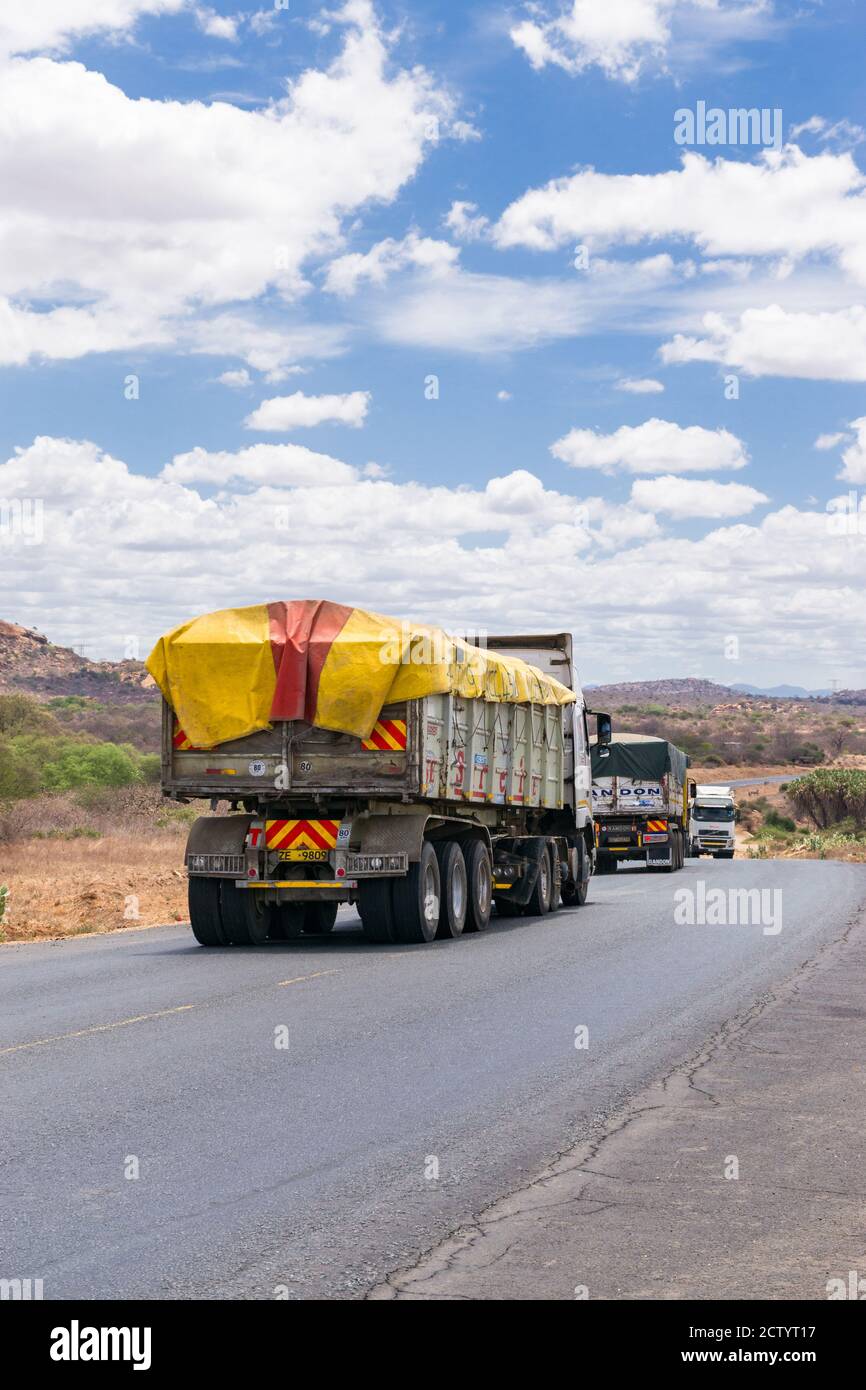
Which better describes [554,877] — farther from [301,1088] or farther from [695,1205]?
[695,1205]

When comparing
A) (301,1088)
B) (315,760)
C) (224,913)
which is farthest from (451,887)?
(301,1088)

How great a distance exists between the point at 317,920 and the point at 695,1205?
1418cm

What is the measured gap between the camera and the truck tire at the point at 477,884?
20.2 m

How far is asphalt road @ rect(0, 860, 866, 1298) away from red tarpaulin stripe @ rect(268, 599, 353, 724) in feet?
8.90

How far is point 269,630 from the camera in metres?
18.2

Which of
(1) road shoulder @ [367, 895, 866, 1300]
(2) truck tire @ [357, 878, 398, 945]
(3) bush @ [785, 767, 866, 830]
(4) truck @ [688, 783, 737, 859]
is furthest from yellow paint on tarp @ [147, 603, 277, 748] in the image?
(3) bush @ [785, 767, 866, 830]

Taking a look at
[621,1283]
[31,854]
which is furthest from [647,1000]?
[31,854]

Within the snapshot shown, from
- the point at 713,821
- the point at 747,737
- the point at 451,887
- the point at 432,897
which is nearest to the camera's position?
the point at 432,897

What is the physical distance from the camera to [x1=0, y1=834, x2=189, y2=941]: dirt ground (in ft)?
78.2

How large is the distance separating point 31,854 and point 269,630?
62.4ft

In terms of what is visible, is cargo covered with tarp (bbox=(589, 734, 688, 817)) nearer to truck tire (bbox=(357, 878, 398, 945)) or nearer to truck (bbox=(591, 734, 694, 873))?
truck (bbox=(591, 734, 694, 873))

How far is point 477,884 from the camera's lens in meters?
20.4
